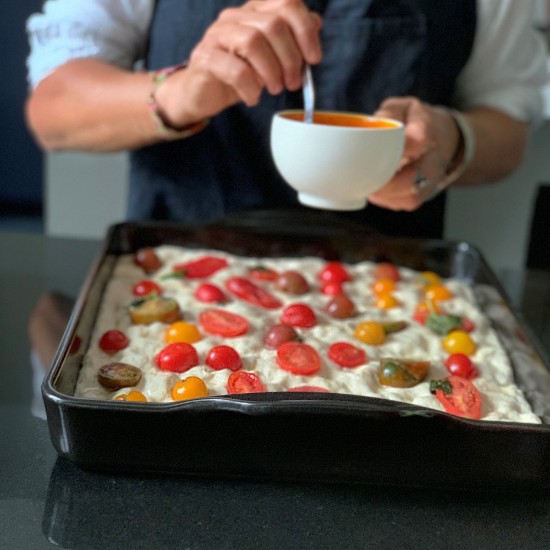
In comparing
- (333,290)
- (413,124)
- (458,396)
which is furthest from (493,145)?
(458,396)

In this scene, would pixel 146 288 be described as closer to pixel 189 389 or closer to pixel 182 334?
pixel 182 334

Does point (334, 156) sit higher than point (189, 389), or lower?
higher

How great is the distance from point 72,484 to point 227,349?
0.63 ft

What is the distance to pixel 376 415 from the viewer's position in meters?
0.56

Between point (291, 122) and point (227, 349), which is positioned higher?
point (291, 122)

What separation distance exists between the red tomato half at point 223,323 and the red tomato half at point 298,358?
7 cm

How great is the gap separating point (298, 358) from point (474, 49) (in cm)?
73

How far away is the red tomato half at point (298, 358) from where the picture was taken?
73 centimetres

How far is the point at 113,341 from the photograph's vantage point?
0.77 m

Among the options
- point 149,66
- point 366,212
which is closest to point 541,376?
point 366,212

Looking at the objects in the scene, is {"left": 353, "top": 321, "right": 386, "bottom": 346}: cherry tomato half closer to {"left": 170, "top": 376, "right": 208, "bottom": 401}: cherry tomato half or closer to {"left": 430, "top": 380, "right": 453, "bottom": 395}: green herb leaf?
{"left": 430, "top": 380, "right": 453, "bottom": 395}: green herb leaf

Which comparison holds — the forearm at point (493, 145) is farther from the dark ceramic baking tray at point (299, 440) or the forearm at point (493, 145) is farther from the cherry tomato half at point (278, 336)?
the dark ceramic baking tray at point (299, 440)

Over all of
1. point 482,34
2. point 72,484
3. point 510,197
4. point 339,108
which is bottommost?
point 510,197

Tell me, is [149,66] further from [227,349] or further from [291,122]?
[227,349]
